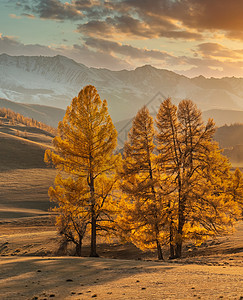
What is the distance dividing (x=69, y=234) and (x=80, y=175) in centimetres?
598

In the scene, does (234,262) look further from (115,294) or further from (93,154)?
(93,154)

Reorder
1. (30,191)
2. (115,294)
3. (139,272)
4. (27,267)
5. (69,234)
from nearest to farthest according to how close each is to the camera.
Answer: (115,294)
(139,272)
(27,267)
(69,234)
(30,191)

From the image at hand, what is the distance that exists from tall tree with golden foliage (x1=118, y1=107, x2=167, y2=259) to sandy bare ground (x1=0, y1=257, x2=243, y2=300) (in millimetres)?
5515

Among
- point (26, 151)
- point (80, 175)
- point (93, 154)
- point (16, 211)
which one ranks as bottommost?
point (16, 211)

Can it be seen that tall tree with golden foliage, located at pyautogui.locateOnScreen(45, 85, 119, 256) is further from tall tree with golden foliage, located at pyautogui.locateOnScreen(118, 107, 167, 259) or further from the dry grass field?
the dry grass field

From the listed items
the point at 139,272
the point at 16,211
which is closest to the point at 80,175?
the point at 139,272

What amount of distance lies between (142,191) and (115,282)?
31.3ft

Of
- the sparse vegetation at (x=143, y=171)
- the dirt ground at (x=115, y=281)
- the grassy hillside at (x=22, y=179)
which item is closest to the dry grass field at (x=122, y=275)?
the dirt ground at (x=115, y=281)

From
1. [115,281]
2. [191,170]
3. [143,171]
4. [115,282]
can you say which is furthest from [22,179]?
[115,282]

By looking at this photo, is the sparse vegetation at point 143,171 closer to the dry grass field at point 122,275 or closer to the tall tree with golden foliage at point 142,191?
the tall tree with golden foliage at point 142,191

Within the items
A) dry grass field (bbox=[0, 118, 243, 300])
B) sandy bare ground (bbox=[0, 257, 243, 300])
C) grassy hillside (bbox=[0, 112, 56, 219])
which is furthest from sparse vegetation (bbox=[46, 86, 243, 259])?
grassy hillside (bbox=[0, 112, 56, 219])

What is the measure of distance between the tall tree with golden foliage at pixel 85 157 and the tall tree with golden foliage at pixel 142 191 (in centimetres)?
114

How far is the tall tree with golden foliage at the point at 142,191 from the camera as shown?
19.8 m

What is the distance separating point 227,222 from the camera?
19.0 metres
